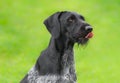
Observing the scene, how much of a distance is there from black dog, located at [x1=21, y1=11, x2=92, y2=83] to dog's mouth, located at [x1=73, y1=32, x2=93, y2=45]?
0.32 feet

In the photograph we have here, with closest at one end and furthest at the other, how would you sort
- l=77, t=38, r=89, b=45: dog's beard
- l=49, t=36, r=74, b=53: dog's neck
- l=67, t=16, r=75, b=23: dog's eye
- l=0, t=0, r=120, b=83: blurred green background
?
l=77, t=38, r=89, b=45: dog's beard, l=67, t=16, r=75, b=23: dog's eye, l=49, t=36, r=74, b=53: dog's neck, l=0, t=0, r=120, b=83: blurred green background

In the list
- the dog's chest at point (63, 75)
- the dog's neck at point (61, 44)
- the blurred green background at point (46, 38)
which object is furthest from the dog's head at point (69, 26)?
the blurred green background at point (46, 38)

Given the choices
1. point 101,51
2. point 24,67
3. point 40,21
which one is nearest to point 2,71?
point 24,67

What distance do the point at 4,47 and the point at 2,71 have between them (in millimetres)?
3179

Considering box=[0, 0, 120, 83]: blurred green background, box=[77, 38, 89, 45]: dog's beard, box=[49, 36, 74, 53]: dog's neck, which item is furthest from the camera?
box=[0, 0, 120, 83]: blurred green background

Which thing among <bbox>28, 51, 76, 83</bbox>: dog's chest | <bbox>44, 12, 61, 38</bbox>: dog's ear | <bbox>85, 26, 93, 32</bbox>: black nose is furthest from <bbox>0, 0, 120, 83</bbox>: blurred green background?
<bbox>85, 26, 93, 32</bbox>: black nose

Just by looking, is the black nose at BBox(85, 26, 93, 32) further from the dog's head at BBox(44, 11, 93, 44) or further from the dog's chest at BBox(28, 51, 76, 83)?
the dog's chest at BBox(28, 51, 76, 83)

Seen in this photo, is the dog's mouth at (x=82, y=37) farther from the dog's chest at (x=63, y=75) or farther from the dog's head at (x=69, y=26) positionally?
the dog's chest at (x=63, y=75)

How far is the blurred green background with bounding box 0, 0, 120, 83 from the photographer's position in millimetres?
23656

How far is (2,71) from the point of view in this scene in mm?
23219

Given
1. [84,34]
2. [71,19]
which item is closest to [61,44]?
[71,19]

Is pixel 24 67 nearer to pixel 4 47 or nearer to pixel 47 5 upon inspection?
pixel 4 47

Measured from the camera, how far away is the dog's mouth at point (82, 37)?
14.4 m

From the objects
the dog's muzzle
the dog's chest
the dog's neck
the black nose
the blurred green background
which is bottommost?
the blurred green background
